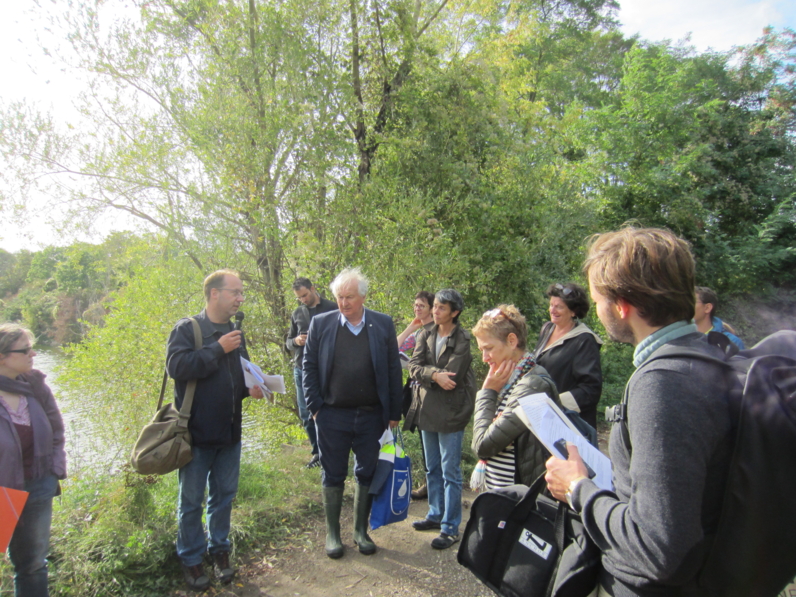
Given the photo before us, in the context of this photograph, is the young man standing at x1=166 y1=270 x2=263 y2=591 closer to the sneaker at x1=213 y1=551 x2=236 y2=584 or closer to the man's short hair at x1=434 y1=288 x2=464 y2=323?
the sneaker at x1=213 y1=551 x2=236 y2=584

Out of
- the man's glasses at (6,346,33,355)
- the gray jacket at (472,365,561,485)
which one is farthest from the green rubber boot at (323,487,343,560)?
the man's glasses at (6,346,33,355)

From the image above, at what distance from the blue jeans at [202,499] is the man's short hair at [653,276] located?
2879 millimetres

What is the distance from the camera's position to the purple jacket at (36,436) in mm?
2590

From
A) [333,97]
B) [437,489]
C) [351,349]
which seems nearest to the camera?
[351,349]

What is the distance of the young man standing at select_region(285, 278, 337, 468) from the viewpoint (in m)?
5.46

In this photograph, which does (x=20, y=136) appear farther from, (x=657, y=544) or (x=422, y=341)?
(x=657, y=544)

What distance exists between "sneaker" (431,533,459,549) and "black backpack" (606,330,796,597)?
2828 mm

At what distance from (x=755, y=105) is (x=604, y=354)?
15.6 metres

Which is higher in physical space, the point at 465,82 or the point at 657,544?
the point at 465,82

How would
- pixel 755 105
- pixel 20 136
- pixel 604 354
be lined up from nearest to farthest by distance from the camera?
pixel 20 136, pixel 604 354, pixel 755 105

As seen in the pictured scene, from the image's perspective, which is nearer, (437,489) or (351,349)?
(351,349)

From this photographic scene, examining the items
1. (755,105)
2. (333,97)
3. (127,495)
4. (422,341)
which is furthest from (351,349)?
(755,105)

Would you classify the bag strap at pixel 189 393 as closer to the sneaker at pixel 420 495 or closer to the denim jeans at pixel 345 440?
the denim jeans at pixel 345 440

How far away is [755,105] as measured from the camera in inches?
783
